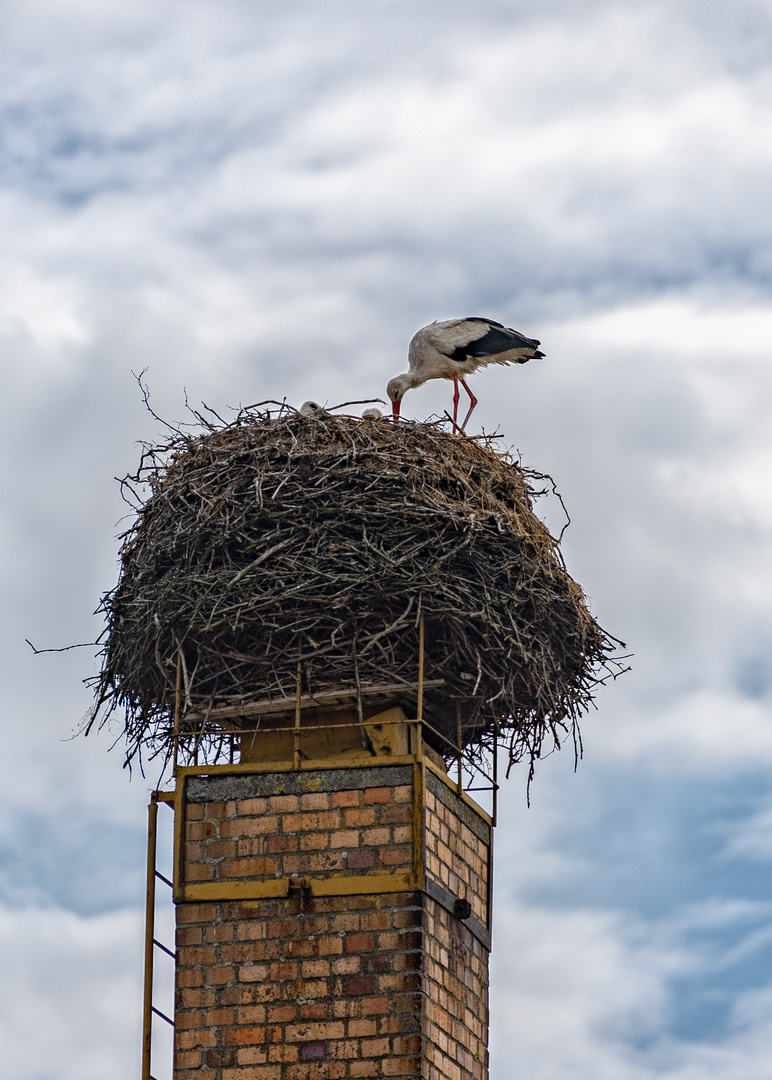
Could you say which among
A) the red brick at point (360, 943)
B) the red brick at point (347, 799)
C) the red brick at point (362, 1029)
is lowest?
the red brick at point (362, 1029)

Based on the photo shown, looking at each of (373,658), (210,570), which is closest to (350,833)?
(373,658)

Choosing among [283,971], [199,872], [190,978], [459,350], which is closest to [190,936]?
[190,978]

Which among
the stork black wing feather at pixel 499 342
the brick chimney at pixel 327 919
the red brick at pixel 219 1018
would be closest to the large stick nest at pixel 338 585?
the brick chimney at pixel 327 919

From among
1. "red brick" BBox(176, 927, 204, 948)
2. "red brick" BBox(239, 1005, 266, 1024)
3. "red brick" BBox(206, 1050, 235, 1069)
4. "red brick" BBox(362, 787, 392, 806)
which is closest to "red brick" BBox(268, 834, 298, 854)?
"red brick" BBox(362, 787, 392, 806)

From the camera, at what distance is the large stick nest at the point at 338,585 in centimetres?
1112

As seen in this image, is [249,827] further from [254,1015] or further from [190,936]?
[254,1015]

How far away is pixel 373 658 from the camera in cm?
1113

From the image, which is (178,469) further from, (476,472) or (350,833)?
(350,833)

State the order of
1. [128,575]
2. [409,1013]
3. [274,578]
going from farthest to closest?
[128,575]
[274,578]
[409,1013]

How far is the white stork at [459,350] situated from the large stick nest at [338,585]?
4.03 m

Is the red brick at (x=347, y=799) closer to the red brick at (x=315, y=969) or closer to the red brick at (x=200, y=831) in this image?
the red brick at (x=200, y=831)

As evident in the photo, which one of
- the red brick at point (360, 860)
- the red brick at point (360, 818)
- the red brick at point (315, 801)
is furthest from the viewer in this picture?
the red brick at point (315, 801)

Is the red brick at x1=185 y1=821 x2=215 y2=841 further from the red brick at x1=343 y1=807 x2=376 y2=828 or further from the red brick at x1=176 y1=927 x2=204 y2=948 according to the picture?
the red brick at x1=343 y1=807 x2=376 y2=828

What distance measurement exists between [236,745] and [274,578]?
4.26 ft
